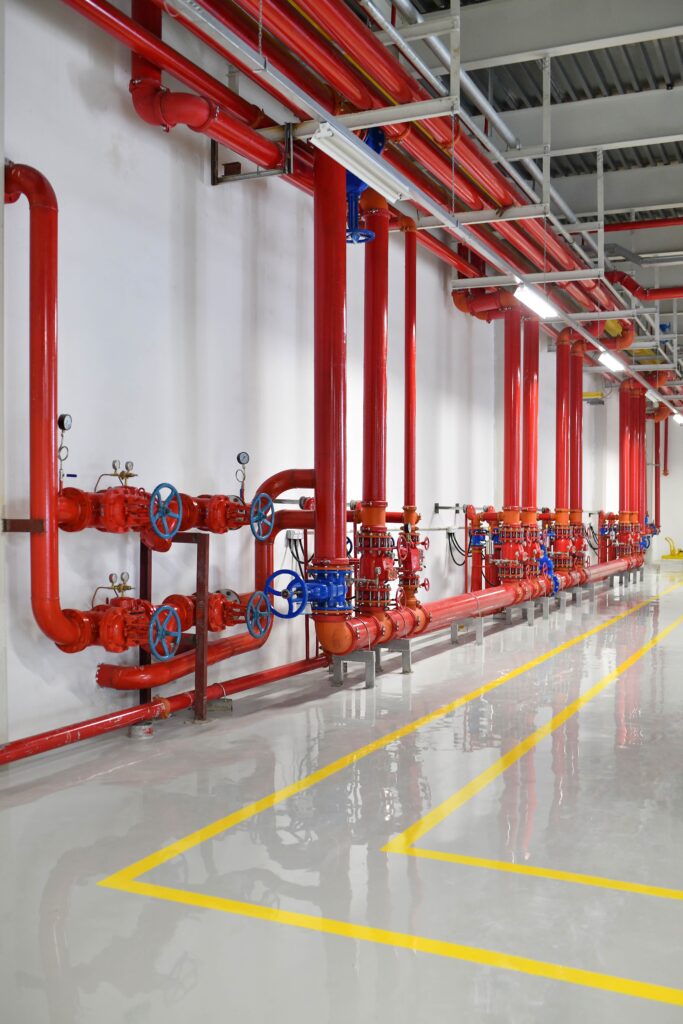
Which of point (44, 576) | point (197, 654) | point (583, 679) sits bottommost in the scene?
point (583, 679)

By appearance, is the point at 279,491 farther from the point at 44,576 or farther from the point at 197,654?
the point at 44,576

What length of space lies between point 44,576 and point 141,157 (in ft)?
11.6

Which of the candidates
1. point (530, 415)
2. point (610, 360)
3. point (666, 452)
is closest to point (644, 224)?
point (610, 360)

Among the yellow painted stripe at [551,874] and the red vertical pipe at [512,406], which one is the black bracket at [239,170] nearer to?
the yellow painted stripe at [551,874]

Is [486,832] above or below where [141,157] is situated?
below

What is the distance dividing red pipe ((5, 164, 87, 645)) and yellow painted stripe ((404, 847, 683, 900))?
2.93 meters

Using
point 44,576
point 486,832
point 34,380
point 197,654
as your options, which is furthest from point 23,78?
point 486,832

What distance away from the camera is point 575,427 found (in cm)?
1670

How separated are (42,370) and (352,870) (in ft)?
11.7

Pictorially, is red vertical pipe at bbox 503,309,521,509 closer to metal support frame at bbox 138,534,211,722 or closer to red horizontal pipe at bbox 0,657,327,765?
red horizontal pipe at bbox 0,657,327,765

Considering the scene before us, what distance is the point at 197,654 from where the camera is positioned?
692cm

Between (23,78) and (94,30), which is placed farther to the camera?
(94,30)

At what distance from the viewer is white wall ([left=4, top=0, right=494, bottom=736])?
19.7 feet

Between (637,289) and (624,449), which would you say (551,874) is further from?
(624,449)
